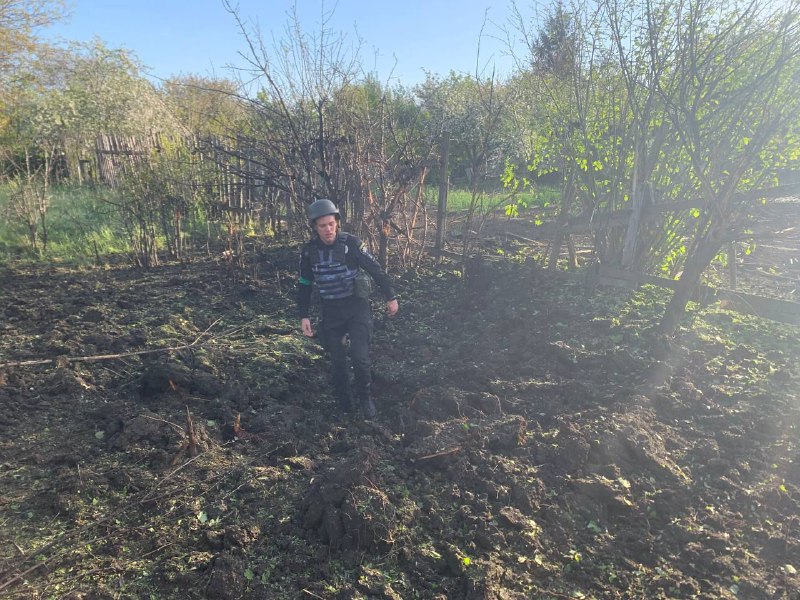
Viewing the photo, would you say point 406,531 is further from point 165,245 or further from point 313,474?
point 165,245

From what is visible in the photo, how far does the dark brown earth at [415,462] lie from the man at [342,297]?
273 mm

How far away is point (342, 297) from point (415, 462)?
136 cm

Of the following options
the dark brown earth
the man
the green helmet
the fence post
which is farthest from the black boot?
the fence post

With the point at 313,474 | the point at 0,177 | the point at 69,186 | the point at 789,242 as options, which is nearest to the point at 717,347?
the point at 313,474

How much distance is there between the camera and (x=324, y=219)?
12.4 ft

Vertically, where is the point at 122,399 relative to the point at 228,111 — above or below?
below

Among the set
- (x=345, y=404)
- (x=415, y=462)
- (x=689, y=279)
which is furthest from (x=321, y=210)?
(x=689, y=279)

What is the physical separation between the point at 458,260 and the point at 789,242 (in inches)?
192

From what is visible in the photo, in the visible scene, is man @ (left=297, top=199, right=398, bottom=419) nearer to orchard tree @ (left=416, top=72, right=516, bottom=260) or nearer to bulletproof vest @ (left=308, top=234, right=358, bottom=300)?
bulletproof vest @ (left=308, top=234, right=358, bottom=300)

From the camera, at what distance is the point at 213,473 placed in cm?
305

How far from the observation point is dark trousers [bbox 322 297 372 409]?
3.98 meters

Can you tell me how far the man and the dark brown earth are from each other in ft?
0.90

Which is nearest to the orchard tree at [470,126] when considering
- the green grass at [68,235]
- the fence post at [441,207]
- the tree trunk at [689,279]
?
the fence post at [441,207]

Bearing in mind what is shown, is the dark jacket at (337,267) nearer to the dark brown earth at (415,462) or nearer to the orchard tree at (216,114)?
the dark brown earth at (415,462)
